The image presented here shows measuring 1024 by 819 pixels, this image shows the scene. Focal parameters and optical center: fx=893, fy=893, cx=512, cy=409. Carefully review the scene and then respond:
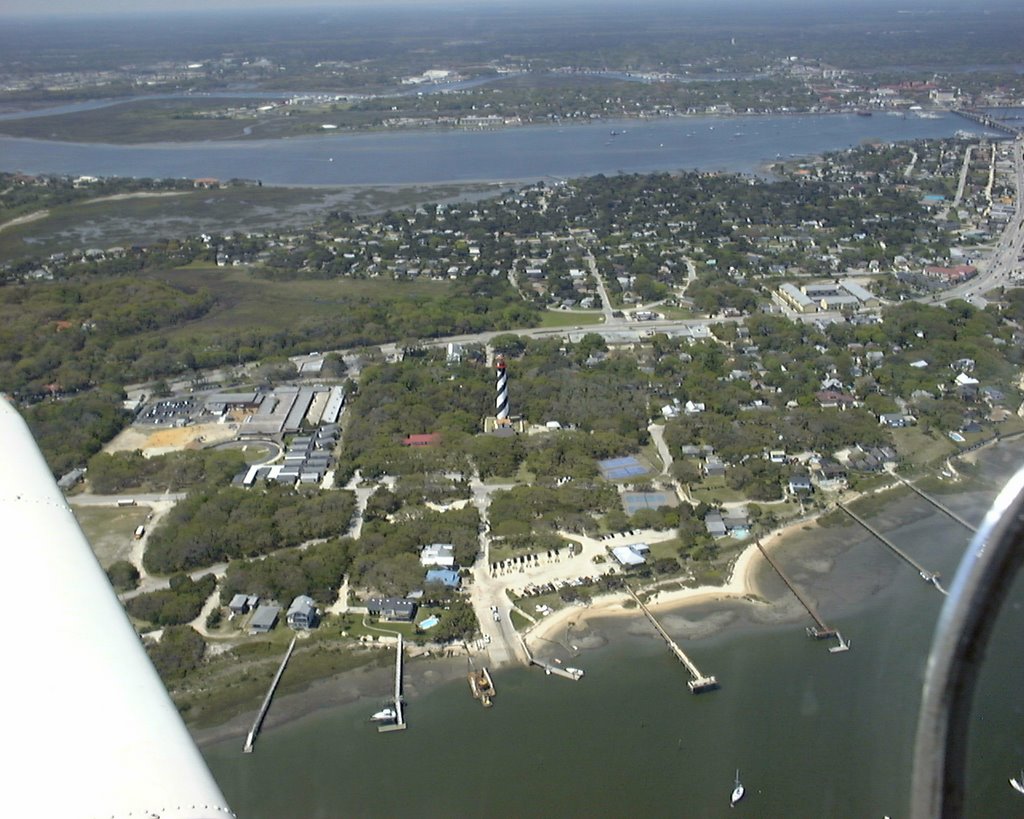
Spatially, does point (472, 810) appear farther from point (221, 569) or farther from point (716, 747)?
point (221, 569)

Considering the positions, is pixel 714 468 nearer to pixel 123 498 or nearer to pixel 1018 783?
pixel 123 498

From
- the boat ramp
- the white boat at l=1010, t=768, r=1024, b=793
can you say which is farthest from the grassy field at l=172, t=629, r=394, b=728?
the white boat at l=1010, t=768, r=1024, b=793

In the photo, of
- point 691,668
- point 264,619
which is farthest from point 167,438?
point 691,668

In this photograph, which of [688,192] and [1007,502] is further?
[688,192]

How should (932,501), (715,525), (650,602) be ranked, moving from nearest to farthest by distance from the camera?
(650,602)
(932,501)
(715,525)

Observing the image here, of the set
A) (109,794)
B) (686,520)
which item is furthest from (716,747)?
(109,794)

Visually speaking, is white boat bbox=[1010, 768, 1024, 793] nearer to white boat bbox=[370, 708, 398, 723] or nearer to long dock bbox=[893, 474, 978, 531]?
long dock bbox=[893, 474, 978, 531]
